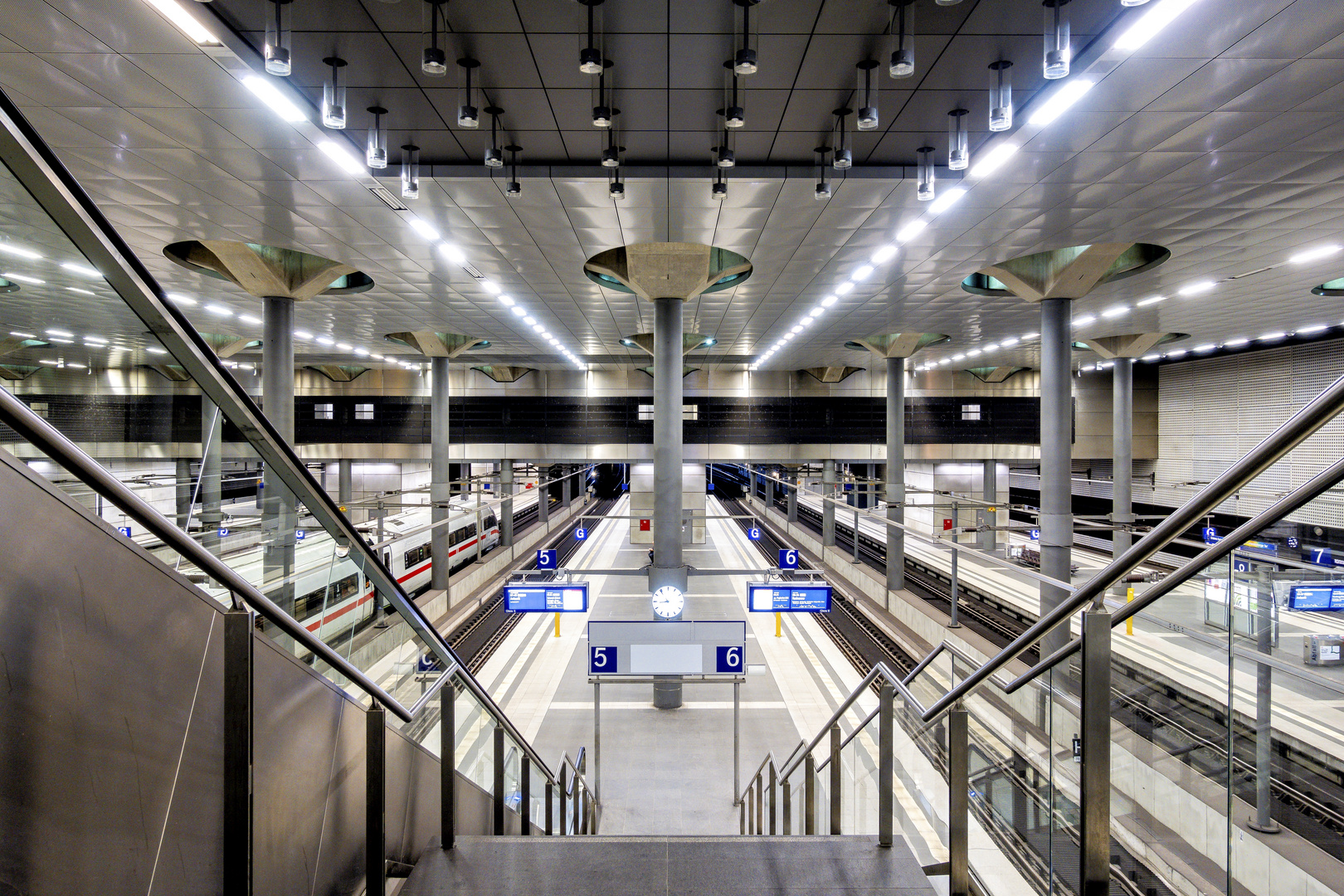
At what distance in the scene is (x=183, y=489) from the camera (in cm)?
177

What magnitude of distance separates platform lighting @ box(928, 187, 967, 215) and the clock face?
20.5 ft

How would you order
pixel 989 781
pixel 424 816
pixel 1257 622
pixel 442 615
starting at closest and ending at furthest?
pixel 1257 622 < pixel 989 781 < pixel 424 816 < pixel 442 615

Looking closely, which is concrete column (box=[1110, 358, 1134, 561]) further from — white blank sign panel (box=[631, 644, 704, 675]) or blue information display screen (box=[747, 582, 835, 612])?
white blank sign panel (box=[631, 644, 704, 675])

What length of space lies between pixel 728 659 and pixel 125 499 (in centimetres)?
702

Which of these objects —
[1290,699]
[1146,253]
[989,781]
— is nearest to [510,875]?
[989,781]

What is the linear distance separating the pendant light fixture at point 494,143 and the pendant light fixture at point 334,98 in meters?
1.00

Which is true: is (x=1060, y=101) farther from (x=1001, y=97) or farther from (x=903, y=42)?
(x=903, y=42)

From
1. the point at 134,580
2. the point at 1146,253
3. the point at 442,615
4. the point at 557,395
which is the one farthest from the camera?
the point at 557,395

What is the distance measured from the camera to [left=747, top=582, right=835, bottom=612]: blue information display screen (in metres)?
10.2

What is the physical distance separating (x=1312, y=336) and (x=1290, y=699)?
2176cm

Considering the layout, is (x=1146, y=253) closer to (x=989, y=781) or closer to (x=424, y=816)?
(x=989, y=781)

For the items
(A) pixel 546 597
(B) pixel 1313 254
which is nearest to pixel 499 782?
(A) pixel 546 597

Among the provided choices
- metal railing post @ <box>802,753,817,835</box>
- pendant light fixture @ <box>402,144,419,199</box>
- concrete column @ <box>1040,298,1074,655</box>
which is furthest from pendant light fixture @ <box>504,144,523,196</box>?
concrete column @ <box>1040,298,1074,655</box>

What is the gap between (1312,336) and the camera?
16391 millimetres
